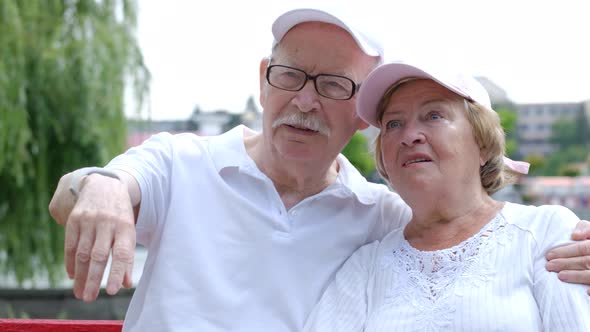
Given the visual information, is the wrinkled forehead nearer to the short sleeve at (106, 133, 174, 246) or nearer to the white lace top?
the short sleeve at (106, 133, 174, 246)

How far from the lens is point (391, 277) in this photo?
81.3 inches

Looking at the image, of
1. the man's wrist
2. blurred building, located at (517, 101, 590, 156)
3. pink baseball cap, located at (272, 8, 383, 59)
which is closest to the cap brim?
pink baseball cap, located at (272, 8, 383, 59)

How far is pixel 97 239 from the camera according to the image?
1475mm

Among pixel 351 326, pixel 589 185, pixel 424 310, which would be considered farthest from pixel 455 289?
pixel 589 185

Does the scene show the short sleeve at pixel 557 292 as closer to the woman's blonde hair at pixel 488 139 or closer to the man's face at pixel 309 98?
the woman's blonde hair at pixel 488 139

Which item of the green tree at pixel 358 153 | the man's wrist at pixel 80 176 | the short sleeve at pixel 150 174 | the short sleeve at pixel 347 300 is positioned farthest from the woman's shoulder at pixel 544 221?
the green tree at pixel 358 153

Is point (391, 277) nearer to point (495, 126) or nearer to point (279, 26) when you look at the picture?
point (495, 126)

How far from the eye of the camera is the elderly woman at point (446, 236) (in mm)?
1839

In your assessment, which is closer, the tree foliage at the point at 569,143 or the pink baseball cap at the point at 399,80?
the pink baseball cap at the point at 399,80

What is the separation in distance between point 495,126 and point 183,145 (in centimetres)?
94

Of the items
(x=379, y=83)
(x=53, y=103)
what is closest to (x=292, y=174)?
(x=379, y=83)

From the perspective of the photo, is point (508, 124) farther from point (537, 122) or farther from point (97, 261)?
point (537, 122)

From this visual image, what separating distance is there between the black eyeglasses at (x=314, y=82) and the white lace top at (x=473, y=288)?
1.62 feet

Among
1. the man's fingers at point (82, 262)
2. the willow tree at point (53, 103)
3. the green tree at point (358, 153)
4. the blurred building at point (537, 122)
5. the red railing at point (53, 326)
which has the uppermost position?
the man's fingers at point (82, 262)
